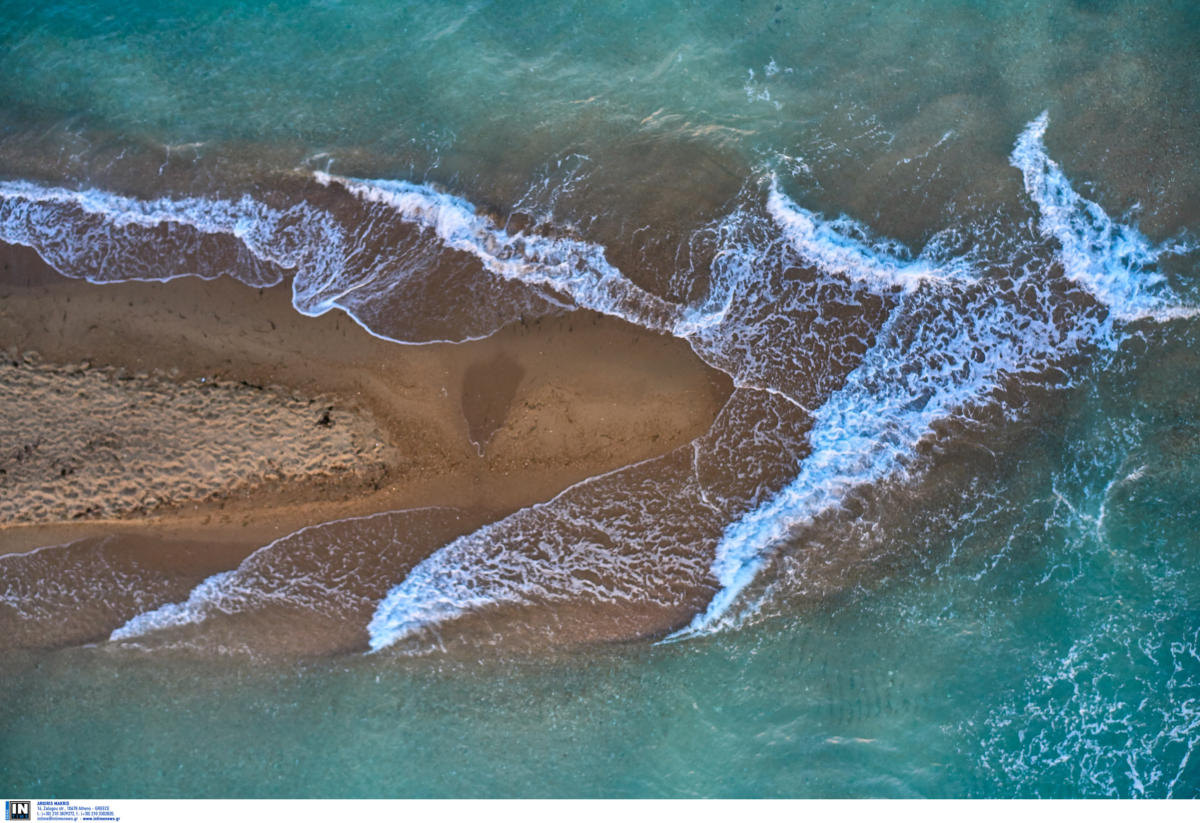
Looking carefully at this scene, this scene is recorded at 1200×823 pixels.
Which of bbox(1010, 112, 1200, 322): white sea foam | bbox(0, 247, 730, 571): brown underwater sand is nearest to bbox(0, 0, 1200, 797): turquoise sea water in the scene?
bbox(1010, 112, 1200, 322): white sea foam

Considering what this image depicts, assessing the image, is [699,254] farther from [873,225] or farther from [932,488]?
[932,488]

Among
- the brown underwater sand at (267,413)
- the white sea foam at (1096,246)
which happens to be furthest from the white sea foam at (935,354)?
the brown underwater sand at (267,413)

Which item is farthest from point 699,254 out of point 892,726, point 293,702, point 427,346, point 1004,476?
point 293,702

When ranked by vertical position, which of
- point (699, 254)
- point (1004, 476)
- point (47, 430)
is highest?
point (699, 254)

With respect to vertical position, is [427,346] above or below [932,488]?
above

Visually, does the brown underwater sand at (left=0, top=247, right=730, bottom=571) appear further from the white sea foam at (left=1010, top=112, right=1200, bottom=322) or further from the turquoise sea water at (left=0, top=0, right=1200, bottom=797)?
the white sea foam at (left=1010, top=112, right=1200, bottom=322)

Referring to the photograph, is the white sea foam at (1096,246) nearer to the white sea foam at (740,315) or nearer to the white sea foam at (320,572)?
the white sea foam at (740,315)
